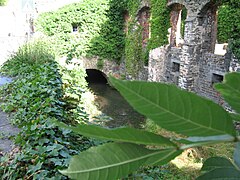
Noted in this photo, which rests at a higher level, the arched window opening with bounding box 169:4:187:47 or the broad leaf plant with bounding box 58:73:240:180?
the arched window opening with bounding box 169:4:187:47

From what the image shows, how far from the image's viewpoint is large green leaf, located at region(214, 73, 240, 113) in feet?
1.21

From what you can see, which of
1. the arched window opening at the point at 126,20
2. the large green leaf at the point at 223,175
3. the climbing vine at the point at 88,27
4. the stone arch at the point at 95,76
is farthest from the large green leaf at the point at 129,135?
the stone arch at the point at 95,76

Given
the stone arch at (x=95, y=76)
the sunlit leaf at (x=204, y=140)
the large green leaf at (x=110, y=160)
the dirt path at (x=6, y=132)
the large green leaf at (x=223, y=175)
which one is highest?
the sunlit leaf at (x=204, y=140)

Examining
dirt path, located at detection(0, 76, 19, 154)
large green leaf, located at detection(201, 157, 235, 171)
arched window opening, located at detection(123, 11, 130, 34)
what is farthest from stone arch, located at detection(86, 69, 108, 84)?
large green leaf, located at detection(201, 157, 235, 171)

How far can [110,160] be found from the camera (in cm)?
40

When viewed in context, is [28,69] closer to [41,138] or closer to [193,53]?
[41,138]

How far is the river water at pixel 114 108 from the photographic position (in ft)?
33.4

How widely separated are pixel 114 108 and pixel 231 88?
11.5 metres

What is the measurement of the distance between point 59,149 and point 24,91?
2.15 m

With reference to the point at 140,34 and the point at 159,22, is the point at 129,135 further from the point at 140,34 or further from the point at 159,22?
the point at 140,34

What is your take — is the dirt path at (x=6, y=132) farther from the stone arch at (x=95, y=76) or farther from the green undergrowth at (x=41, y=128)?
the stone arch at (x=95, y=76)

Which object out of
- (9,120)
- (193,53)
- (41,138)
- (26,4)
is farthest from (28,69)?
(26,4)

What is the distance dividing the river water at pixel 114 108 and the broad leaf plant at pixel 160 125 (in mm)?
7820

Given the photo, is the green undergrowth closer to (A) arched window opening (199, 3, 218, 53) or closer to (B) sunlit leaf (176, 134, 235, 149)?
(B) sunlit leaf (176, 134, 235, 149)
